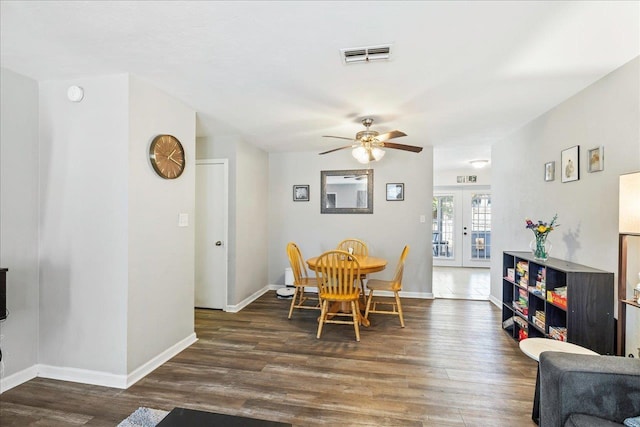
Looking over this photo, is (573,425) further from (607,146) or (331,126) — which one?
(331,126)

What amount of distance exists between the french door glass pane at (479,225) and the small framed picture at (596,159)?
16.9ft

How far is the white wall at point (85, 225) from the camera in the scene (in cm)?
226

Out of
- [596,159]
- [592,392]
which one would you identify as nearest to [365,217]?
[596,159]

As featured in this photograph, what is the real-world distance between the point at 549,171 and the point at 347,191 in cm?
270

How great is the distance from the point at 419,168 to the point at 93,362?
4563 mm

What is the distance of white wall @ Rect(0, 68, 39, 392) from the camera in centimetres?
216

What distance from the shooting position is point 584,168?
2.53 meters

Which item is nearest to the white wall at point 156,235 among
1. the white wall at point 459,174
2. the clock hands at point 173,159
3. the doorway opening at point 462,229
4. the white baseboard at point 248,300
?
the clock hands at point 173,159

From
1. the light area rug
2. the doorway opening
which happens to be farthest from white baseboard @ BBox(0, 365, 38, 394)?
the doorway opening

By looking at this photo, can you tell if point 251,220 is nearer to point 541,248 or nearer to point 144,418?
point 144,418

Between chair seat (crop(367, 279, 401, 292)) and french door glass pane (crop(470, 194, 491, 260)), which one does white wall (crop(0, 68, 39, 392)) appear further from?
french door glass pane (crop(470, 194, 491, 260))

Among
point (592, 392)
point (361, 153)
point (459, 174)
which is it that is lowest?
point (592, 392)

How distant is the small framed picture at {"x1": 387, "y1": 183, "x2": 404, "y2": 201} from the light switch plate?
10.2ft

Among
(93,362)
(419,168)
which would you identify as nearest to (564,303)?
(419,168)
